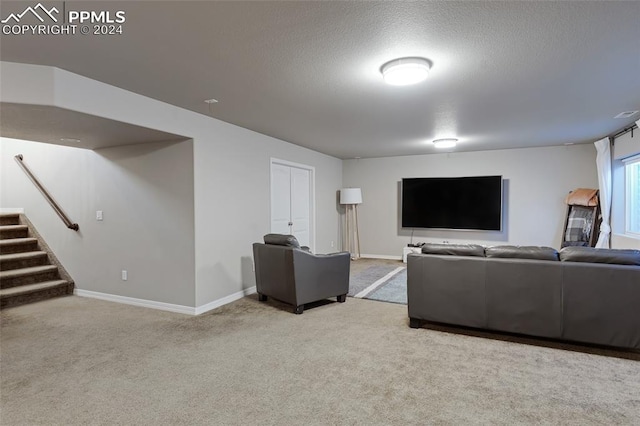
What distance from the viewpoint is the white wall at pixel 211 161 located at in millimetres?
2672

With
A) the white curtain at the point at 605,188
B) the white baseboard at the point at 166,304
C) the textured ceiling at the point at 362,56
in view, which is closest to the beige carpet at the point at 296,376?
the white baseboard at the point at 166,304

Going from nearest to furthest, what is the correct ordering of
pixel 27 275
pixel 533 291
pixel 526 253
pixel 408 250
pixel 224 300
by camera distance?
pixel 533 291
pixel 526 253
pixel 224 300
pixel 27 275
pixel 408 250

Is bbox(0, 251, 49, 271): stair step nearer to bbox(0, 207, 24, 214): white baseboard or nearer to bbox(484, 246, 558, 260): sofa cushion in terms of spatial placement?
bbox(0, 207, 24, 214): white baseboard

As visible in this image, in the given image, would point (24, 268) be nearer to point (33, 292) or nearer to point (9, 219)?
point (33, 292)

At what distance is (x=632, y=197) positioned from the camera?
527cm

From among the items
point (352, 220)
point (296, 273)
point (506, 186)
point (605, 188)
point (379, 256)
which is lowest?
point (379, 256)

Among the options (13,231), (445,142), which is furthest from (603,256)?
(13,231)

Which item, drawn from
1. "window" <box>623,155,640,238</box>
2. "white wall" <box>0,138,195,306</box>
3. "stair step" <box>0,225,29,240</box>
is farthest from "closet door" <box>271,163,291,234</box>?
"window" <box>623,155,640,238</box>

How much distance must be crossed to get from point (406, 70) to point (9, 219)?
635 cm

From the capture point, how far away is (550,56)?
2.48m

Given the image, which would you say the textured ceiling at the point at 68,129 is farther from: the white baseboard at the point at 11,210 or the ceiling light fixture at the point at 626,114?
the ceiling light fixture at the point at 626,114

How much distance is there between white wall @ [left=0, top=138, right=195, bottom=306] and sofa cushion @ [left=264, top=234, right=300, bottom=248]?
3.03ft

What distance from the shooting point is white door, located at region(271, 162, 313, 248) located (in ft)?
18.6

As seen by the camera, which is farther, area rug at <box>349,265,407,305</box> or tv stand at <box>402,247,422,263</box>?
tv stand at <box>402,247,422,263</box>
